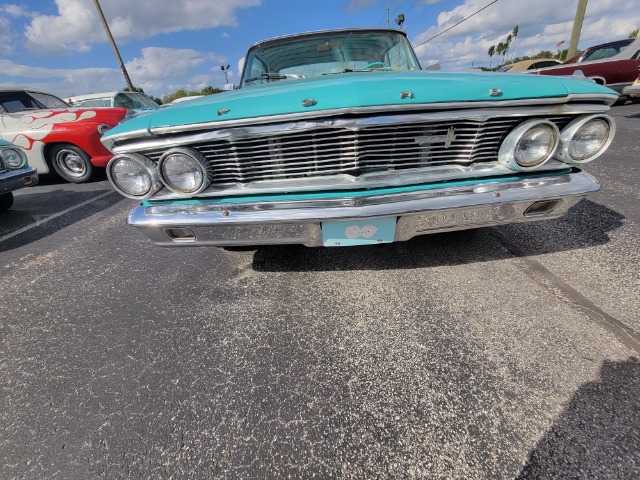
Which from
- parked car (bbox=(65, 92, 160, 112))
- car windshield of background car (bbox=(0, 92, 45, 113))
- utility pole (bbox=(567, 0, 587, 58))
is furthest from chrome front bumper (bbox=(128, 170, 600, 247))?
utility pole (bbox=(567, 0, 587, 58))

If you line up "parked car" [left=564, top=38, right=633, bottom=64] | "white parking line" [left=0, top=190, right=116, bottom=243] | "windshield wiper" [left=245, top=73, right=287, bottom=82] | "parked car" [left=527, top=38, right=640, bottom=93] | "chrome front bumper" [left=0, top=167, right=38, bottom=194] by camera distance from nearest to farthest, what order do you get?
"windshield wiper" [left=245, top=73, right=287, bottom=82], "white parking line" [left=0, top=190, right=116, bottom=243], "chrome front bumper" [left=0, top=167, right=38, bottom=194], "parked car" [left=527, top=38, right=640, bottom=93], "parked car" [left=564, top=38, right=633, bottom=64]

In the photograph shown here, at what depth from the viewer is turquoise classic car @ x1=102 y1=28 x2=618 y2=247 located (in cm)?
152

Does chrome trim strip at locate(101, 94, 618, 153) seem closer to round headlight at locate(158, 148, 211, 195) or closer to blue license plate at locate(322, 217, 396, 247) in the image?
round headlight at locate(158, 148, 211, 195)

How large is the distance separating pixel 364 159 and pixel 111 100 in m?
7.36

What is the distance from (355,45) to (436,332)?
2.60m

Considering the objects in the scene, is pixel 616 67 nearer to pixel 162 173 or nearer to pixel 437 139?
pixel 437 139

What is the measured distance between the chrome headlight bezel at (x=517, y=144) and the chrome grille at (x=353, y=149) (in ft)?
0.14

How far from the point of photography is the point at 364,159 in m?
1.65

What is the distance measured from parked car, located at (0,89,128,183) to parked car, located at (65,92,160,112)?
4.77 ft

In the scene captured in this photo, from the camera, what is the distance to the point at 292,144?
1.63 metres

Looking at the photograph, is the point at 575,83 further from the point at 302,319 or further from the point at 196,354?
the point at 196,354

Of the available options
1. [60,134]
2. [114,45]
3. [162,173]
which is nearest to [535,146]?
[162,173]

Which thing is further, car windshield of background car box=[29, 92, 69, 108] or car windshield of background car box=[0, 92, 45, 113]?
car windshield of background car box=[29, 92, 69, 108]

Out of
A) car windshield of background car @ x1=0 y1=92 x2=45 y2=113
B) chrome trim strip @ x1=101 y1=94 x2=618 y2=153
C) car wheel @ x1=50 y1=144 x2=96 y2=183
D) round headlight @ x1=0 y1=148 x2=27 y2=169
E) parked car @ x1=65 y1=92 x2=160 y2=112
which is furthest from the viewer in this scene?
parked car @ x1=65 y1=92 x2=160 y2=112
